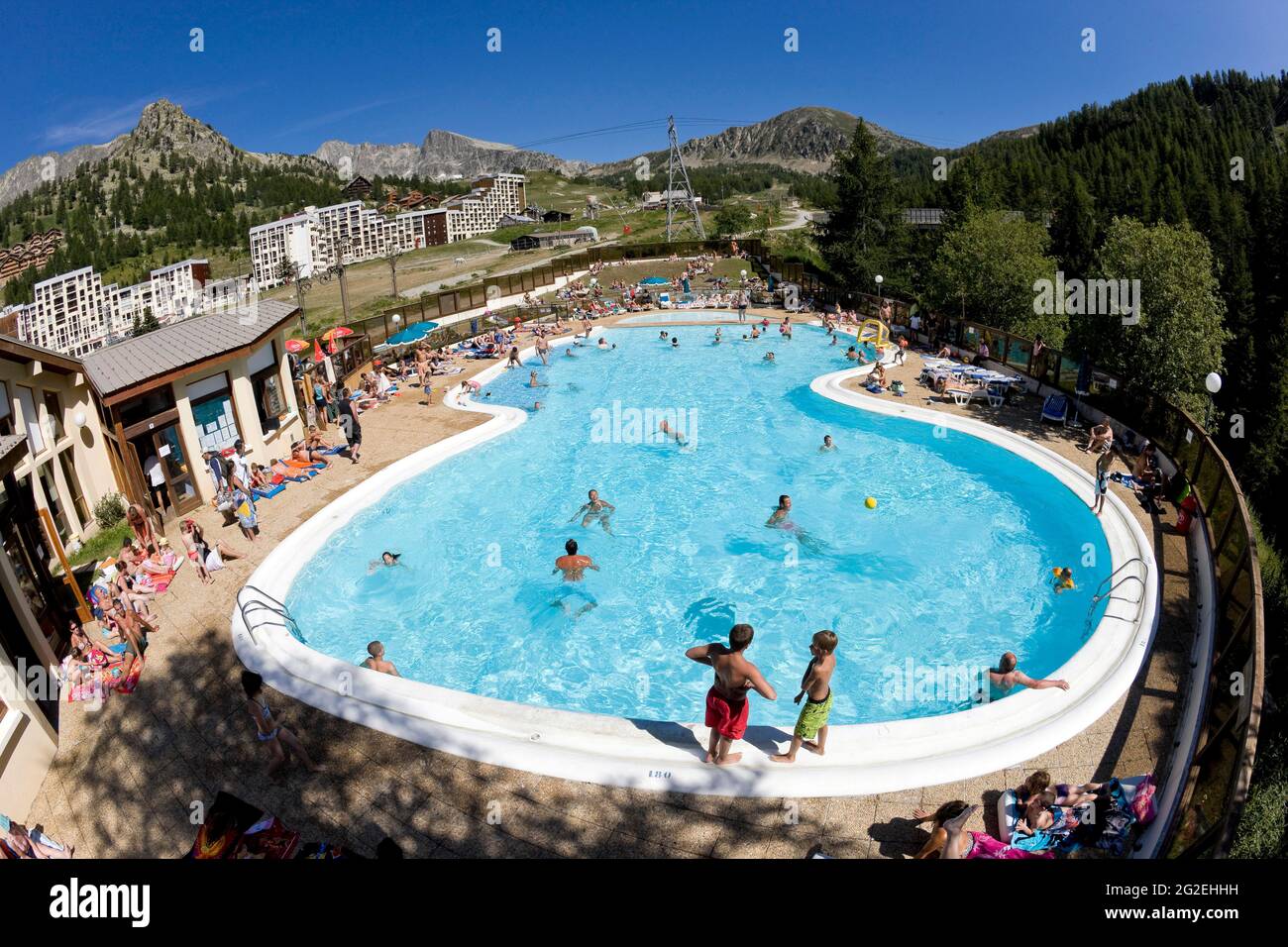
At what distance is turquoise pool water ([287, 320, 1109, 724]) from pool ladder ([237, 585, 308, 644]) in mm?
676

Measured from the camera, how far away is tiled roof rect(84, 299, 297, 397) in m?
11.9

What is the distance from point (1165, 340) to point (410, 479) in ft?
55.9

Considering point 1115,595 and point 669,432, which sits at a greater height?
point 669,432

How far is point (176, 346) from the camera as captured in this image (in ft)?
44.4

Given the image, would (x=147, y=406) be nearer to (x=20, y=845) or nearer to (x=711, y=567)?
(x=20, y=845)

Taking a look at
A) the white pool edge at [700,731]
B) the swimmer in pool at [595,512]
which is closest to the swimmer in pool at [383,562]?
the white pool edge at [700,731]

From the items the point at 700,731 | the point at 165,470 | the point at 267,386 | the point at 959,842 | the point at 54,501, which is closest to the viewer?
the point at 959,842

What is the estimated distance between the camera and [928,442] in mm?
17734

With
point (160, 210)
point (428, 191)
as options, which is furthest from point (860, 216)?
point (160, 210)

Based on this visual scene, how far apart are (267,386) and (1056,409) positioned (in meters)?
18.6

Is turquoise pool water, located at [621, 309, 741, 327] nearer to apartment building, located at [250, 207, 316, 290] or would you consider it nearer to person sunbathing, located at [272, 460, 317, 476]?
person sunbathing, located at [272, 460, 317, 476]

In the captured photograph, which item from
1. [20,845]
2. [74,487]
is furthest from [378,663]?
[74,487]

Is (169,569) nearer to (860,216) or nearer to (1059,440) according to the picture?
(1059,440)

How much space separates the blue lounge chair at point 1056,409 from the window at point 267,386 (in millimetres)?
18322
